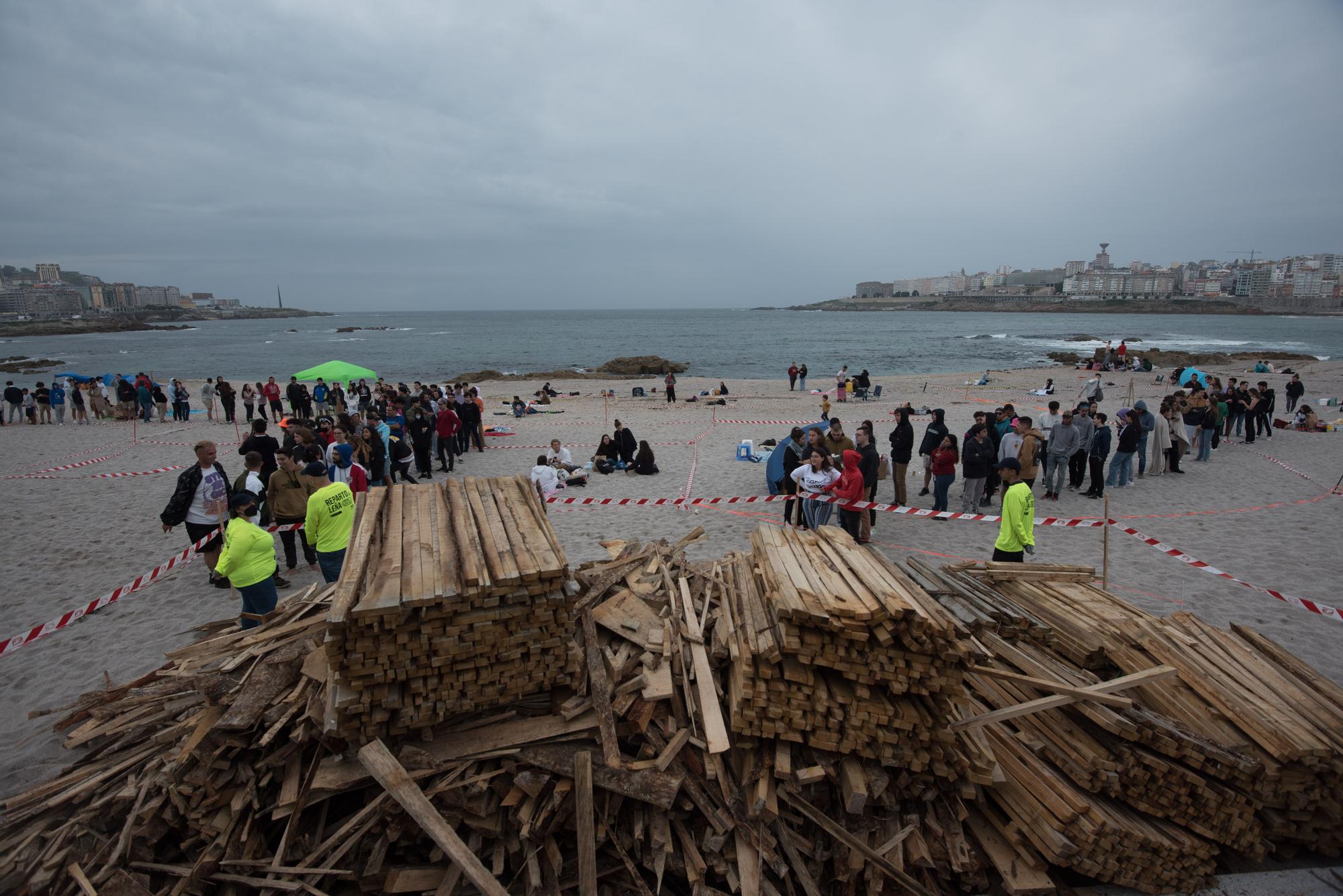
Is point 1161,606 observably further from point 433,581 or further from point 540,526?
point 433,581

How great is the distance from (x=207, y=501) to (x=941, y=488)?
1162 cm

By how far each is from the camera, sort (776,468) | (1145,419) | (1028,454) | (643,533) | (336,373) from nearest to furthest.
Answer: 1. (643,533)
2. (1028,454)
3. (776,468)
4. (1145,419)
5. (336,373)

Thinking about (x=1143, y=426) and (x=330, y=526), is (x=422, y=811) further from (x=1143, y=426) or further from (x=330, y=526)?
(x=1143, y=426)

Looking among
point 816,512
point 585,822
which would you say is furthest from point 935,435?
point 585,822

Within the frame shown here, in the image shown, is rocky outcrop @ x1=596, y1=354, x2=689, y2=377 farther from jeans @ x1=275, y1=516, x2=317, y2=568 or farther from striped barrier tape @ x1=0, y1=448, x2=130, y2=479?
jeans @ x1=275, y1=516, x2=317, y2=568

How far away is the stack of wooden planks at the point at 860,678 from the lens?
14.4 ft

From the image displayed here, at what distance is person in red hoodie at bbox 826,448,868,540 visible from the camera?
9.90m

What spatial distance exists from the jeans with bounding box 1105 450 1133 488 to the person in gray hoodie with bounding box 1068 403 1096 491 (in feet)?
1.93

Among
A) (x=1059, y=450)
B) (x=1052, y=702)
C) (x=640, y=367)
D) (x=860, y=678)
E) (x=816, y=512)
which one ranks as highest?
(x=860, y=678)

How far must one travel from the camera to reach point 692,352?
74.3 metres

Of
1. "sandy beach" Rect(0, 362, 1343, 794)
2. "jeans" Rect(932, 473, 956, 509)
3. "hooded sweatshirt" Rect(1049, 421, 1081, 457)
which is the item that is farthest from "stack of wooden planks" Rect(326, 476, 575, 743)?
"hooded sweatshirt" Rect(1049, 421, 1081, 457)

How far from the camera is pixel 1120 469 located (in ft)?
45.3

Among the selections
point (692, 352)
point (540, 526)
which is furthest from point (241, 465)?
point (692, 352)

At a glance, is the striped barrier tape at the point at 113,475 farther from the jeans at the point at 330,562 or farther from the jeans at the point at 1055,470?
the jeans at the point at 1055,470
